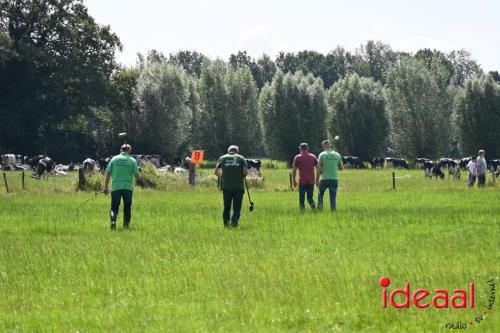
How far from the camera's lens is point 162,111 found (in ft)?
289

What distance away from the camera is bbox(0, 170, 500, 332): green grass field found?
9477 millimetres

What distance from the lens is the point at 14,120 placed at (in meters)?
74.4

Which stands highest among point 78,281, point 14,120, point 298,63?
point 298,63

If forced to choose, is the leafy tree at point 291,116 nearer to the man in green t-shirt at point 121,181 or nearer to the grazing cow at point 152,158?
the grazing cow at point 152,158

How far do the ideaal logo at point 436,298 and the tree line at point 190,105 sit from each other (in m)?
64.4

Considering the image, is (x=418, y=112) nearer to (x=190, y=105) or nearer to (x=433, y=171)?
(x=190, y=105)

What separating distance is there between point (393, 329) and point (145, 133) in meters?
79.8

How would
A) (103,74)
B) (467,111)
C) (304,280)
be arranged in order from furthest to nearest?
(467,111) < (103,74) < (304,280)

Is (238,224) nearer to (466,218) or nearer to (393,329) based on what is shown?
(466,218)

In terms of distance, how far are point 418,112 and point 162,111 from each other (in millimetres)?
27793

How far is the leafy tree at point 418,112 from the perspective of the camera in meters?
93.0

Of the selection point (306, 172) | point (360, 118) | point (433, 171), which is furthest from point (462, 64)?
point (306, 172)

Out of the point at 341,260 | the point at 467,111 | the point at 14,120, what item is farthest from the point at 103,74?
the point at 341,260

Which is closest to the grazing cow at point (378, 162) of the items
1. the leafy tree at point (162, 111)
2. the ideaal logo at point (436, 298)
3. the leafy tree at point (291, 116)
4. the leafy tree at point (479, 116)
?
the leafy tree at point (291, 116)
